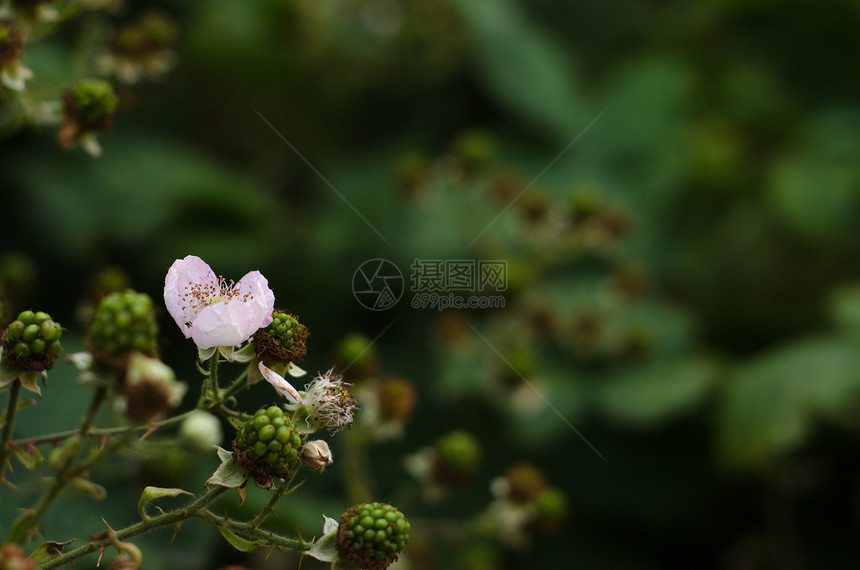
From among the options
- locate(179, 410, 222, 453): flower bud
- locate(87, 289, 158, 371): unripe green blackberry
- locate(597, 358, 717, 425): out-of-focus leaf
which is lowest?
locate(87, 289, 158, 371): unripe green blackberry

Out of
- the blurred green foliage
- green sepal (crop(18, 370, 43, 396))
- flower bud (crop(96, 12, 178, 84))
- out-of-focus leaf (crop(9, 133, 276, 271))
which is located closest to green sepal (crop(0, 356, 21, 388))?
green sepal (crop(18, 370, 43, 396))

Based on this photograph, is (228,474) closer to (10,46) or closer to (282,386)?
(282,386)

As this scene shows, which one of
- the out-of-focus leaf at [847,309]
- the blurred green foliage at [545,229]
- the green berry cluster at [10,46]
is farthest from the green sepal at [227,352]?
the out-of-focus leaf at [847,309]

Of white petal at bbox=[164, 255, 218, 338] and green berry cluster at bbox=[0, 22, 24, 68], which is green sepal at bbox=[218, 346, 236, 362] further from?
green berry cluster at bbox=[0, 22, 24, 68]

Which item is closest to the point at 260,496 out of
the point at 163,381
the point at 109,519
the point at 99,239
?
the point at 109,519

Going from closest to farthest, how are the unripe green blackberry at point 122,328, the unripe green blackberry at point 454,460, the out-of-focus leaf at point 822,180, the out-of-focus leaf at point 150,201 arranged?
the unripe green blackberry at point 122,328 → the unripe green blackberry at point 454,460 → the out-of-focus leaf at point 150,201 → the out-of-focus leaf at point 822,180

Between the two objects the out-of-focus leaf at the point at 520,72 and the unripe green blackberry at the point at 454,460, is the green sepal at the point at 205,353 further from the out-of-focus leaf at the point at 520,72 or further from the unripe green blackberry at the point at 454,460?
the out-of-focus leaf at the point at 520,72
